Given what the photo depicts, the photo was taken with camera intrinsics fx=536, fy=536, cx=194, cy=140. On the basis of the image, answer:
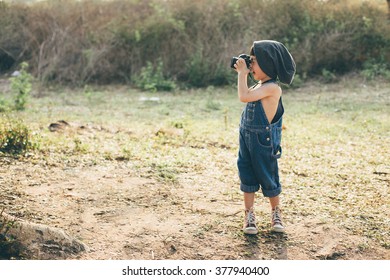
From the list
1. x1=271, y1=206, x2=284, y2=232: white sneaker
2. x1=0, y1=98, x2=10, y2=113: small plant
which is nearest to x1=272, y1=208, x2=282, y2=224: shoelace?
x1=271, y1=206, x2=284, y2=232: white sneaker

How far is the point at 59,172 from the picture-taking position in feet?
16.1

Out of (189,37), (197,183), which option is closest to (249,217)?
(197,183)

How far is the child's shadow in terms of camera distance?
3.36 meters

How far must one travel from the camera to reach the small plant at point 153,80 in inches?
454

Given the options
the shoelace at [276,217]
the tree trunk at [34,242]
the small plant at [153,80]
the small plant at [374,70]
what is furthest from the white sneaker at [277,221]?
the small plant at [374,70]

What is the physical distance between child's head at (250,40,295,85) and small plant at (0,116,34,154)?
293cm

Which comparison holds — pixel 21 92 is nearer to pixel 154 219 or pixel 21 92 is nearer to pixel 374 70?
pixel 154 219

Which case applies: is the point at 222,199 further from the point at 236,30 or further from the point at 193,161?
the point at 236,30

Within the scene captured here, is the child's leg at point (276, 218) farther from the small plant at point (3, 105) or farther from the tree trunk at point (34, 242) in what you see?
the small plant at point (3, 105)

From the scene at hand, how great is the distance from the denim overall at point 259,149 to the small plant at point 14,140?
2698 millimetres

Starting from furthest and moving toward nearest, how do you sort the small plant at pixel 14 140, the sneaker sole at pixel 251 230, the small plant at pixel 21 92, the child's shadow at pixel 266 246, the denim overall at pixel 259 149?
the small plant at pixel 21 92 → the small plant at pixel 14 140 → the sneaker sole at pixel 251 230 → the denim overall at pixel 259 149 → the child's shadow at pixel 266 246

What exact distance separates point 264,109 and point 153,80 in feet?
27.5
